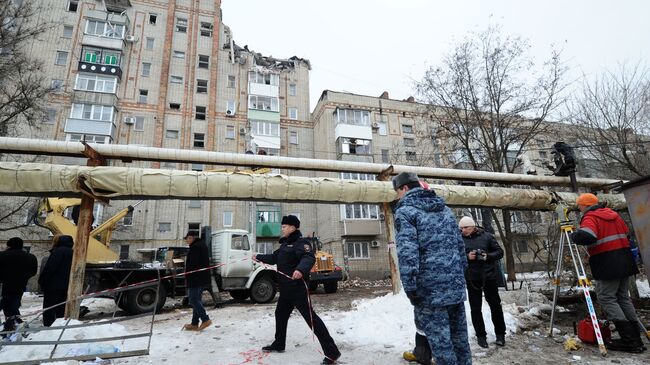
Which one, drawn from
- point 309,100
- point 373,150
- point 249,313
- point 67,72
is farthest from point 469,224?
point 67,72

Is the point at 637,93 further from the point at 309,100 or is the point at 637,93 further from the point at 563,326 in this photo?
the point at 309,100

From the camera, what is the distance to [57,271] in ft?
21.0

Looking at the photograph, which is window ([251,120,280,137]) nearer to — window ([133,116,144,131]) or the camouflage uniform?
Result: window ([133,116,144,131])

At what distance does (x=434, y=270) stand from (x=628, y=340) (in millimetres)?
3621

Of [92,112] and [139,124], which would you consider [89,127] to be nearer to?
[92,112]

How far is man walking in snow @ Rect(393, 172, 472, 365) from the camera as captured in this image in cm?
291

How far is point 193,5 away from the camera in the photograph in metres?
32.9

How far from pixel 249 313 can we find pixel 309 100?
28.8 m

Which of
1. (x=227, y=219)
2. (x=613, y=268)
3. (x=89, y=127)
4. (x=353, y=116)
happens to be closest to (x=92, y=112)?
(x=89, y=127)

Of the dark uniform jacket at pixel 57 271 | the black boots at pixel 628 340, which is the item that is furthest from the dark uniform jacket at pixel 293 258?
the dark uniform jacket at pixel 57 271

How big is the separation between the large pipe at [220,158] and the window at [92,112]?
2285 cm

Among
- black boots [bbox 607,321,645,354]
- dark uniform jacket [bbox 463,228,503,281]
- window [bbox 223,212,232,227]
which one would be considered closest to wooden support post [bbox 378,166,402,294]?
dark uniform jacket [bbox 463,228,503,281]

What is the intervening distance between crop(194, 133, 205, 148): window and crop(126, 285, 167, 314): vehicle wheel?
21193 millimetres

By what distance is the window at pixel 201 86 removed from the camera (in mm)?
31031
